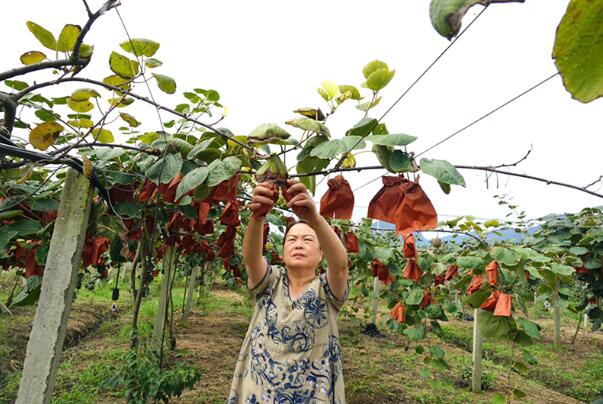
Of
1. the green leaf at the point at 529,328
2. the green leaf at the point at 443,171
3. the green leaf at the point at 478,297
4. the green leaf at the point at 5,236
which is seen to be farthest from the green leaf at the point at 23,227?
the green leaf at the point at 529,328

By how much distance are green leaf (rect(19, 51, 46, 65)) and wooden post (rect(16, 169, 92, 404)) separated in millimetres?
334

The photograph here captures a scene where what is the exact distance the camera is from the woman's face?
52.7 inches

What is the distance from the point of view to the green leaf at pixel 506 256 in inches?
70.2

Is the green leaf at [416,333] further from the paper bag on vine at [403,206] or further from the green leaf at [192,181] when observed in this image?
the green leaf at [192,181]

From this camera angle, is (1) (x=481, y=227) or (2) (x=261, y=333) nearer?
(2) (x=261, y=333)

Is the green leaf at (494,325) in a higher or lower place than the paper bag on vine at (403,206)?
lower

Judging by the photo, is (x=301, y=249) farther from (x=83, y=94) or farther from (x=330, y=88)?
(x=83, y=94)

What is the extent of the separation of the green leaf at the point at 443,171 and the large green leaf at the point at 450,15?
1.80 feet

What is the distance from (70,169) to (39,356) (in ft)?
1.86

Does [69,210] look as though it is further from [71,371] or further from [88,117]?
[71,371]

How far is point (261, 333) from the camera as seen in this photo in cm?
126

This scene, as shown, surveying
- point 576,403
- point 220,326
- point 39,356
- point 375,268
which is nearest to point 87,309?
point 220,326

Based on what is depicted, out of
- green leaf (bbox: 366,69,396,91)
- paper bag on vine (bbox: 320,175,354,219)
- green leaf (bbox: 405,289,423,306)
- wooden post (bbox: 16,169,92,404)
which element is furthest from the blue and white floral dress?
green leaf (bbox: 405,289,423,306)

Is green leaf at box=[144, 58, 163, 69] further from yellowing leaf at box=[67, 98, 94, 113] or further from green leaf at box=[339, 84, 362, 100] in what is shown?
green leaf at box=[339, 84, 362, 100]
